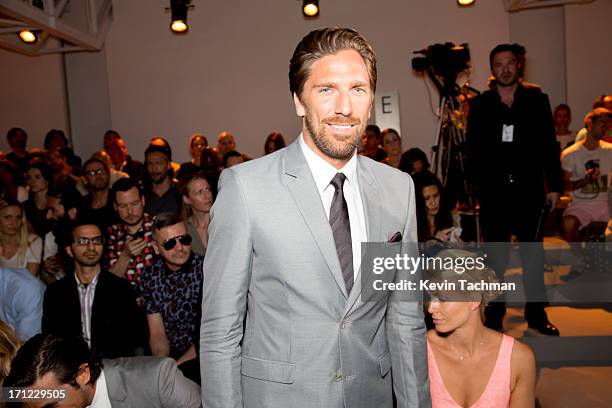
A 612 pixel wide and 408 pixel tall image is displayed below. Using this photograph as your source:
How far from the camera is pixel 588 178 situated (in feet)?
16.2

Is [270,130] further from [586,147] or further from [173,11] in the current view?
[586,147]

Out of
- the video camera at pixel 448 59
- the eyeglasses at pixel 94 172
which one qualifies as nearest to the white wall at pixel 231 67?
the video camera at pixel 448 59

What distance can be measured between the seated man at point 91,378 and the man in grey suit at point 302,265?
807mm

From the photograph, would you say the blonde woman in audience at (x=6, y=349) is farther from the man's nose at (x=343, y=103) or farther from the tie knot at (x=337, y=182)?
the man's nose at (x=343, y=103)

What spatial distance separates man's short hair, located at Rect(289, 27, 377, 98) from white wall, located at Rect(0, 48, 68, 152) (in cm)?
846

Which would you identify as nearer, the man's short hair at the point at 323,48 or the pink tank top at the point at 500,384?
the man's short hair at the point at 323,48

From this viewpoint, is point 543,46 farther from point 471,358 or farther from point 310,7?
point 471,358

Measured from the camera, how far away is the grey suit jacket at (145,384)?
2.09 m

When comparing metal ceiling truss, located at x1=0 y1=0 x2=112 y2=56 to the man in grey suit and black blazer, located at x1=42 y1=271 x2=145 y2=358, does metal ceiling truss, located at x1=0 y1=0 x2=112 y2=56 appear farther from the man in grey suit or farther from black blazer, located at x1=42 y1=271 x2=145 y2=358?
the man in grey suit

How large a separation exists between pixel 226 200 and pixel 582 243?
14.9 feet

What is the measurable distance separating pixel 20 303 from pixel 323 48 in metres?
2.47

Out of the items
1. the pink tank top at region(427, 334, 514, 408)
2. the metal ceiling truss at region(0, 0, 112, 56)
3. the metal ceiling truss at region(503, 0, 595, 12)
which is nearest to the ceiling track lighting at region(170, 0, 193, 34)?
the metal ceiling truss at region(0, 0, 112, 56)

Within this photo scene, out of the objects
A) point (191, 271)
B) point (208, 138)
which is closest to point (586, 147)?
point (191, 271)

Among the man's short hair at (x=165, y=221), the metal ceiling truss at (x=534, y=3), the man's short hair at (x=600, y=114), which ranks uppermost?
the metal ceiling truss at (x=534, y=3)
